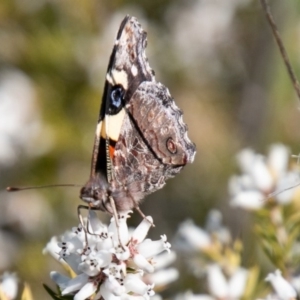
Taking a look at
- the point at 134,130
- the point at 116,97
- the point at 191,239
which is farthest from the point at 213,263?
the point at 116,97

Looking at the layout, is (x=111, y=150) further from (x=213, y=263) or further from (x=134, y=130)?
(x=213, y=263)

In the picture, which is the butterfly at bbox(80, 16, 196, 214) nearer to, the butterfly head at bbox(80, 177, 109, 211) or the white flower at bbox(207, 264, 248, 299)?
the butterfly head at bbox(80, 177, 109, 211)

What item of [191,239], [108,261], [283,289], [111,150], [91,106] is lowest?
[283,289]

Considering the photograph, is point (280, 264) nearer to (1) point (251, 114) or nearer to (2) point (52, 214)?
(2) point (52, 214)

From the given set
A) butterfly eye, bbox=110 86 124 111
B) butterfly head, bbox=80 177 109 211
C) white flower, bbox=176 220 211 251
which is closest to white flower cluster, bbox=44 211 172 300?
butterfly head, bbox=80 177 109 211

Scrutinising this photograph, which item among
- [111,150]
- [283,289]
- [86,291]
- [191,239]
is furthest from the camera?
[191,239]

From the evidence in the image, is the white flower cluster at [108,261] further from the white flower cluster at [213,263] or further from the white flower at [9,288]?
the white flower cluster at [213,263]

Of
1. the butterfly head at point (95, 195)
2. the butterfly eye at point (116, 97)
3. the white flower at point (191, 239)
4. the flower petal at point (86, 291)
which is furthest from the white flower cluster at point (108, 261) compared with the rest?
the white flower at point (191, 239)
